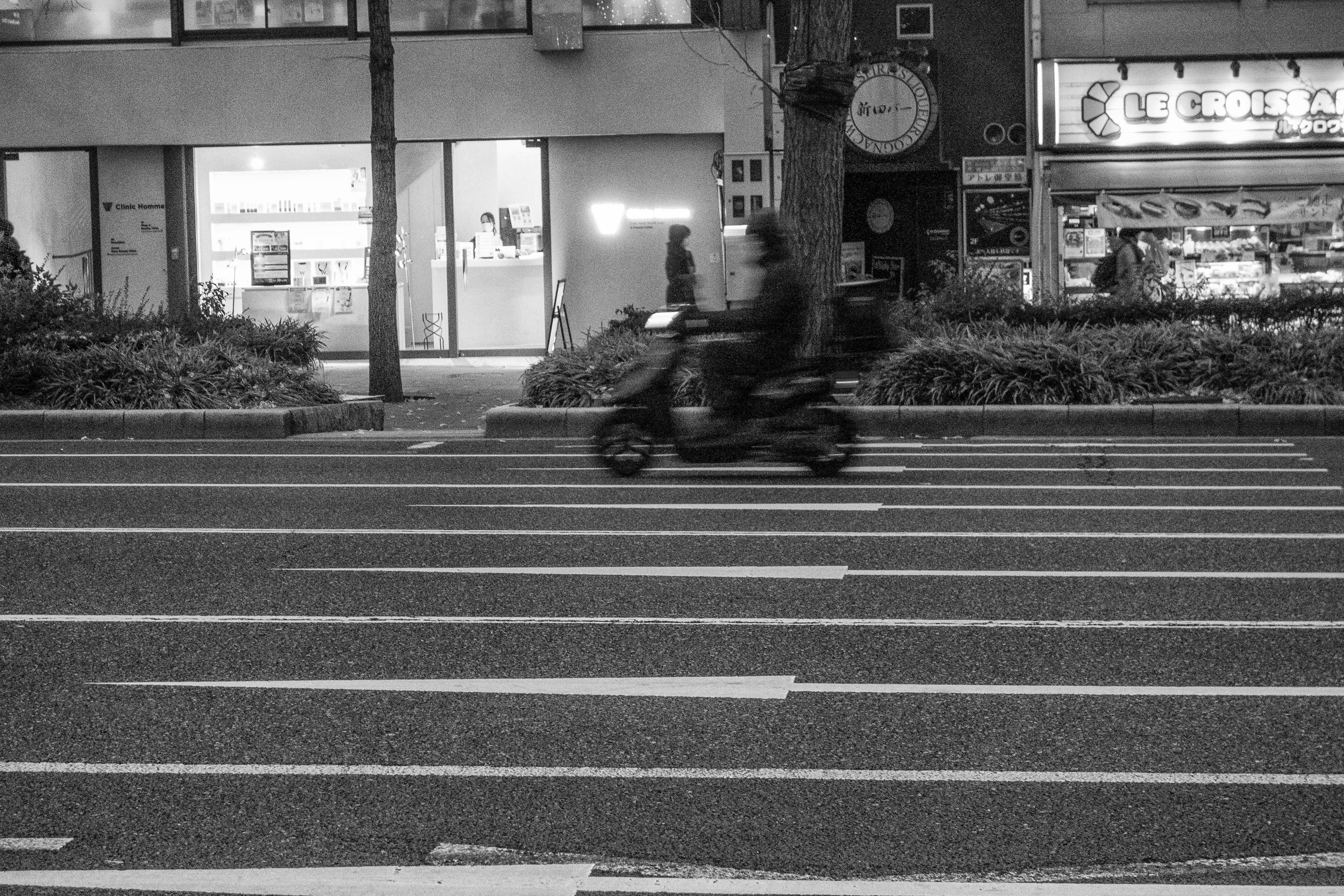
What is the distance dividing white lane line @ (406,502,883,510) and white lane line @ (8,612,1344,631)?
331 centimetres

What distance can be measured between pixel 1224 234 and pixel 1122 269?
17.8ft

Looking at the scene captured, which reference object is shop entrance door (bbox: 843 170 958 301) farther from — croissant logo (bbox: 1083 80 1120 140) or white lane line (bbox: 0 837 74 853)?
white lane line (bbox: 0 837 74 853)

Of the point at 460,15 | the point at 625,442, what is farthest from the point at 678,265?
the point at 625,442

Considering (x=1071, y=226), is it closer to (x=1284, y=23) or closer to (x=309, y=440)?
(x=1284, y=23)

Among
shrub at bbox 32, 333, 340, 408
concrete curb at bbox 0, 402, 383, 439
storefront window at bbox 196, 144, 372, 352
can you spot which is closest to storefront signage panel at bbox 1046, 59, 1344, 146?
storefront window at bbox 196, 144, 372, 352

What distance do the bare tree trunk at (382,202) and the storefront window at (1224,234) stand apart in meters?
10.6

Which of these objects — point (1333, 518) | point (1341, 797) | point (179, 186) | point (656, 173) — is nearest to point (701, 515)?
point (1333, 518)

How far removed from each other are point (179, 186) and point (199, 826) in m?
23.9

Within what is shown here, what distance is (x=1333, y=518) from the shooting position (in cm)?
992

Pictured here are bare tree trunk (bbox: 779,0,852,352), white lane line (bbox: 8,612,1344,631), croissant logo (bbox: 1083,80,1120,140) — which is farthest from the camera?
croissant logo (bbox: 1083,80,1120,140)

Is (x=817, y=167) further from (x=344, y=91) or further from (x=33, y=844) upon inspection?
(x=33, y=844)

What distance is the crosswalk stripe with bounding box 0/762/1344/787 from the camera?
4887 mm

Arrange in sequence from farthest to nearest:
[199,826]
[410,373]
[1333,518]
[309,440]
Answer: [410,373]
[309,440]
[1333,518]
[199,826]

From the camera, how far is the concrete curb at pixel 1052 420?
51.0 ft
